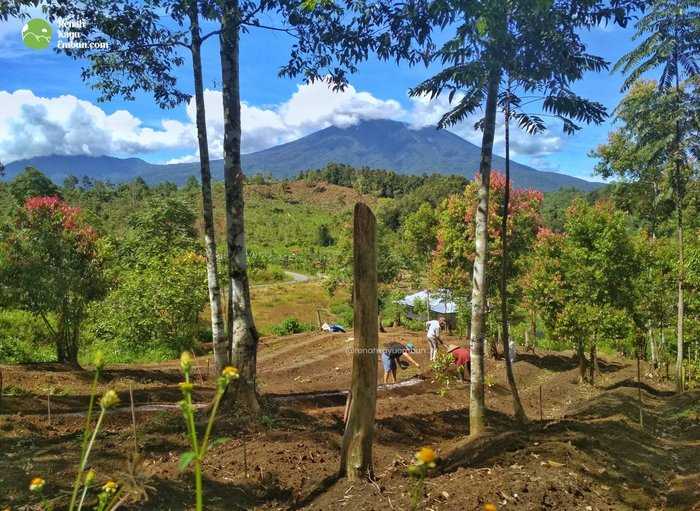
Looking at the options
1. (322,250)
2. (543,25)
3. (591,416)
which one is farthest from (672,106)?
(322,250)

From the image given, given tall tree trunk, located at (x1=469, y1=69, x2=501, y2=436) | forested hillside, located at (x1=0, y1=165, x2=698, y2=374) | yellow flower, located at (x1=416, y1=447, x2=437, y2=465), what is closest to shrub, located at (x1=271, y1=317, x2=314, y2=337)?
forested hillside, located at (x1=0, y1=165, x2=698, y2=374)

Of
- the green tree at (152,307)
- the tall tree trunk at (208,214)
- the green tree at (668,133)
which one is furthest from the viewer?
the green tree at (152,307)

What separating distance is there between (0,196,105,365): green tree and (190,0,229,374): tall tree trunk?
18.9 feet

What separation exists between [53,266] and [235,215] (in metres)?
7.89

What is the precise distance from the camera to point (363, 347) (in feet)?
16.6

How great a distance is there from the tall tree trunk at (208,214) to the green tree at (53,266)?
5.76 meters

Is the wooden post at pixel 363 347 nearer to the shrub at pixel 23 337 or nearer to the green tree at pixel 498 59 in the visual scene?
the green tree at pixel 498 59

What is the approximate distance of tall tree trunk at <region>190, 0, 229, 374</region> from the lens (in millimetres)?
8586

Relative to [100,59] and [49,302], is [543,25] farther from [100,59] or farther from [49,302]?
[49,302]

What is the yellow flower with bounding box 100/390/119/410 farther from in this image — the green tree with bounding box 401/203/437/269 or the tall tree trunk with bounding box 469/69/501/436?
the green tree with bounding box 401/203/437/269

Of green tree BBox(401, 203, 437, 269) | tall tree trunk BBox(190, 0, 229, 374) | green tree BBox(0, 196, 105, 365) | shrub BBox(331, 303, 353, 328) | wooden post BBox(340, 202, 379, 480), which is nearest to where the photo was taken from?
wooden post BBox(340, 202, 379, 480)

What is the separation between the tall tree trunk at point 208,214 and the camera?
28.2 feet

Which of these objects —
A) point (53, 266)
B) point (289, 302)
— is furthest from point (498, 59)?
point (289, 302)

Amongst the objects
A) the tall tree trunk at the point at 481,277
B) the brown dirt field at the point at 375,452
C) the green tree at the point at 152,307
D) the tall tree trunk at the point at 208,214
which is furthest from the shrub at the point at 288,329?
the tall tree trunk at the point at 481,277
